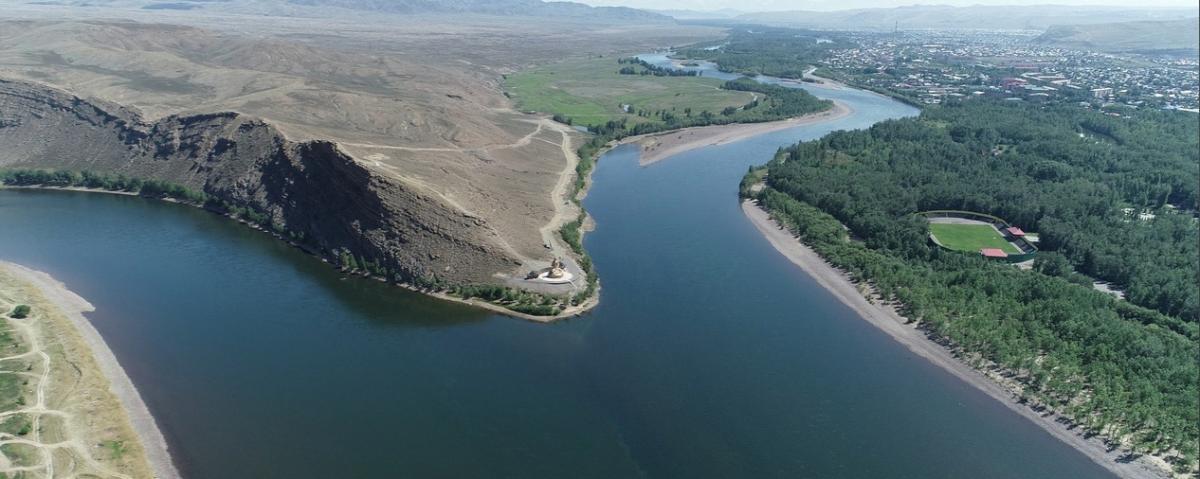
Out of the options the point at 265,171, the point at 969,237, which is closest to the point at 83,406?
the point at 265,171

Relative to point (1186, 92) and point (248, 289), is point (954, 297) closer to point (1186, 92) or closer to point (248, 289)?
point (248, 289)

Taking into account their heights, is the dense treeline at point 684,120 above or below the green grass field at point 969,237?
above

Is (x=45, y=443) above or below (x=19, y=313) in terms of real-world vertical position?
below

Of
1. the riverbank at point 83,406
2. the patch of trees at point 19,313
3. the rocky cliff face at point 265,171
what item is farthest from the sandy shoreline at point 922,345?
the patch of trees at point 19,313

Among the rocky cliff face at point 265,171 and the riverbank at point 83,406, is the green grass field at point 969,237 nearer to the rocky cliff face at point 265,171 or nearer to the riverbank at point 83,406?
the rocky cliff face at point 265,171

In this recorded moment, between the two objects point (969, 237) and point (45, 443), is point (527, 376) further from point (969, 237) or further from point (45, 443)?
point (969, 237)

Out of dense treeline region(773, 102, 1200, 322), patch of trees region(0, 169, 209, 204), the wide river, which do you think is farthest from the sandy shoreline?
patch of trees region(0, 169, 209, 204)
